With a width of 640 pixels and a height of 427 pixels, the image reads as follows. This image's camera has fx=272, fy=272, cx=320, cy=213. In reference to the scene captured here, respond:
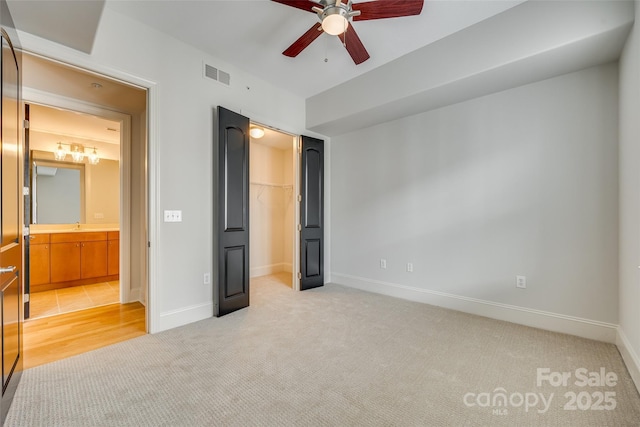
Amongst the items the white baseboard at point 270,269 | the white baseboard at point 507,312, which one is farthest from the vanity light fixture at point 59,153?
the white baseboard at point 507,312

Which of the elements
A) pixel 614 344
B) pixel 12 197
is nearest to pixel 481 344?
pixel 614 344

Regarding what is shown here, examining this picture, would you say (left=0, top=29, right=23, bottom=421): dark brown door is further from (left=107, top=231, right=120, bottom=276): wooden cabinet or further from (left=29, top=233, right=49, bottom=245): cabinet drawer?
(left=107, top=231, right=120, bottom=276): wooden cabinet

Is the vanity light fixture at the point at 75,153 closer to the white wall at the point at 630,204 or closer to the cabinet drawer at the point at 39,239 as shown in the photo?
the cabinet drawer at the point at 39,239

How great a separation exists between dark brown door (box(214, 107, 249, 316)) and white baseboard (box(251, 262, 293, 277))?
1.87 metres

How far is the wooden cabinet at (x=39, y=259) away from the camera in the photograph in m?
4.00

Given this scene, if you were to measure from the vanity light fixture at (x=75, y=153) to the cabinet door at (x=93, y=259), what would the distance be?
1607mm

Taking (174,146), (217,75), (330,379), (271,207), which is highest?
(217,75)

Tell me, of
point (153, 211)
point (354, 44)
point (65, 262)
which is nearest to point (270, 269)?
point (153, 211)

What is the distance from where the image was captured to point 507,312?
297 centimetres

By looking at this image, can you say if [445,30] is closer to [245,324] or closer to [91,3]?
[91,3]

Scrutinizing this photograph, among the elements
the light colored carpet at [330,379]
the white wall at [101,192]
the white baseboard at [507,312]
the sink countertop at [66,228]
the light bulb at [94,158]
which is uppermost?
the light bulb at [94,158]

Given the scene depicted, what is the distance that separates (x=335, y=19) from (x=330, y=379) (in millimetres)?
2533

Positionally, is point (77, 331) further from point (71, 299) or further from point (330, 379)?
point (330, 379)

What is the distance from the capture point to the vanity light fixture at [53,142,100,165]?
4.67 metres
